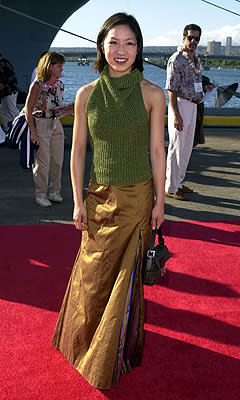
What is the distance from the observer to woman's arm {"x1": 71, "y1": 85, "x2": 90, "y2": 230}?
2375mm

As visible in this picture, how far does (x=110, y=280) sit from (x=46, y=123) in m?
3.20

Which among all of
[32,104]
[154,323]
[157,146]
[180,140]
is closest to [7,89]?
[32,104]

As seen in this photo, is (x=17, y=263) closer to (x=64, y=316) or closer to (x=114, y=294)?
(x=64, y=316)

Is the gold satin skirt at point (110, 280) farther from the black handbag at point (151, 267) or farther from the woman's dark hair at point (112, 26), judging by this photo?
the woman's dark hair at point (112, 26)

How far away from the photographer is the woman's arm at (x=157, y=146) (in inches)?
91.4

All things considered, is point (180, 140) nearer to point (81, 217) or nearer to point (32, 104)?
point (32, 104)

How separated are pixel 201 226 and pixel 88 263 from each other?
2768mm

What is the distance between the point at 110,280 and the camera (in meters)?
2.45

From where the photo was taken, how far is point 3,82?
28.3 ft

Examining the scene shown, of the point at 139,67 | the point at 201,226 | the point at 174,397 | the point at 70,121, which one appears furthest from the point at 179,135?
the point at 70,121

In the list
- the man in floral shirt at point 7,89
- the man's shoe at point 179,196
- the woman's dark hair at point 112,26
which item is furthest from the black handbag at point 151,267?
the man in floral shirt at point 7,89

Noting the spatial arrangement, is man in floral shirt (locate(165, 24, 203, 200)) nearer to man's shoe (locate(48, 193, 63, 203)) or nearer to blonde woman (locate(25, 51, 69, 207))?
blonde woman (locate(25, 51, 69, 207))

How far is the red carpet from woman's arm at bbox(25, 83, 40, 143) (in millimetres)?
1160

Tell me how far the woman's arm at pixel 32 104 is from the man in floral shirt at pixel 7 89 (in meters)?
3.68
